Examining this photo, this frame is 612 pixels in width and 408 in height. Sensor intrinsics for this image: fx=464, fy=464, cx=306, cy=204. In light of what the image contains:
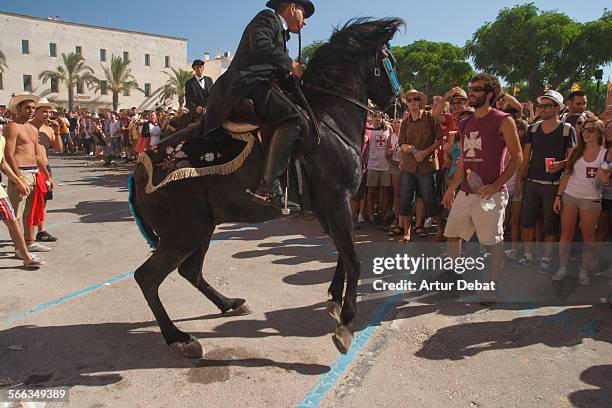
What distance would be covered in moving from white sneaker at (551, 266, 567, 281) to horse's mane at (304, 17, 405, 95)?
138 inches

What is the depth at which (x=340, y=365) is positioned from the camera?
3662mm

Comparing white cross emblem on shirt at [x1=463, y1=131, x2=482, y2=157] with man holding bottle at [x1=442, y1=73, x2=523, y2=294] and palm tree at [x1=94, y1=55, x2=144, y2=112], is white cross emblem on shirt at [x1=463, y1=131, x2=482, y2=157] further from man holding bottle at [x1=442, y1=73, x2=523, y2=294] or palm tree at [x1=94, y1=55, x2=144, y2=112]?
palm tree at [x1=94, y1=55, x2=144, y2=112]

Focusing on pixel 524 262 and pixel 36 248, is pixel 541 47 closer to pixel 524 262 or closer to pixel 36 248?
pixel 524 262

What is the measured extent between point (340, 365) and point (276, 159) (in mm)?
1698

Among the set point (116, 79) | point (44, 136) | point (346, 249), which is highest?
point (116, 79)

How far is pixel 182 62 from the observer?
6850cm

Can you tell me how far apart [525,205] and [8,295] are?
6429mm

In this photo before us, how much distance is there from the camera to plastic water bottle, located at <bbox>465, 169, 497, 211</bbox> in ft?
16.0

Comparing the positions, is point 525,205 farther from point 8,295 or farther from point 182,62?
point 182,62

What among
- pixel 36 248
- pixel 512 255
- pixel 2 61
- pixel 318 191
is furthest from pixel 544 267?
pixel 2 61

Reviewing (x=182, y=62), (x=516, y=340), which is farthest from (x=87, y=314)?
(x=182, y=62)

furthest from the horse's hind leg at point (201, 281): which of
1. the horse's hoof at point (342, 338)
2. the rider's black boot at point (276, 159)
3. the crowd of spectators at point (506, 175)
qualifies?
the crowd of spectators at point (506, 175)

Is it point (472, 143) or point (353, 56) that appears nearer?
point (353, 56)

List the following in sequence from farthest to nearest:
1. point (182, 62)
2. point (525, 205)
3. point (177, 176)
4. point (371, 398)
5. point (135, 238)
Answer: point (182, 62) < point (135, 238) < point (525, 205) < point (177, 176) < point (371, 398)
